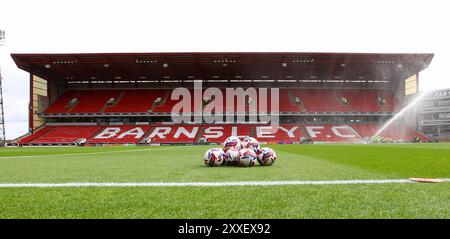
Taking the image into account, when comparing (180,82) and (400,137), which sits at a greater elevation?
(180,82)

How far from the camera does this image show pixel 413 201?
379 cm

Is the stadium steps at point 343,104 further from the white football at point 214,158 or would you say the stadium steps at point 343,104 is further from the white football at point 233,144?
the white football at point 214,158

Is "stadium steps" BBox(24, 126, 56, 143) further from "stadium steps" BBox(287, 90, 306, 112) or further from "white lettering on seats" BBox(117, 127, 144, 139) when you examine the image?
"stadium steps" BBox(287, 90, 306, 112)

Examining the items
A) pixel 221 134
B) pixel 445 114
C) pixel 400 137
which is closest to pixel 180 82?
pixel 221 134

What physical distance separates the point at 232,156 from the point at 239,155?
0.21m

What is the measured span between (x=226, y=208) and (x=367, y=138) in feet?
153

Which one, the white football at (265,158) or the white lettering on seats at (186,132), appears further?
the white lettering on seats at (186,132)

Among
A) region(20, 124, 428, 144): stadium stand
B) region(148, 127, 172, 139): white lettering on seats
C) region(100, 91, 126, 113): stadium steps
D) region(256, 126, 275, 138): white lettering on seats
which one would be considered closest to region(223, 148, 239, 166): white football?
region(20, 124, 428, 144): stadium stand

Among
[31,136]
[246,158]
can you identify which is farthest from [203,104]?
[246,158]

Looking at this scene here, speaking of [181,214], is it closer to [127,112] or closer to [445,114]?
[127,112]

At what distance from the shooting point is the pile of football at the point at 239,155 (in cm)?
874

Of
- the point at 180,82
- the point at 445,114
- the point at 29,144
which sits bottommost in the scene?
the point at 29,144

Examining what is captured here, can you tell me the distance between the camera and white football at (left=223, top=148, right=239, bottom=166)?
8891mm

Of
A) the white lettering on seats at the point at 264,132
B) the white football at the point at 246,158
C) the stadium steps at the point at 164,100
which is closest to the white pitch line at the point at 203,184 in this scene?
the white football at the point at 246,158
